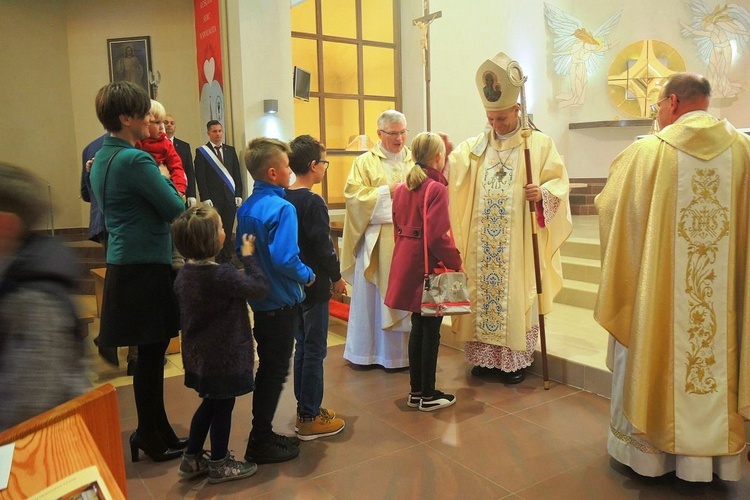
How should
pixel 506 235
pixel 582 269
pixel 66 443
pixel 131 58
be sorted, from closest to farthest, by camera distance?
1. pixel 66 443
2. pixel 506 235
3. pixel 582 269
4. pixel 131 58

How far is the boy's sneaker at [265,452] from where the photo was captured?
2682 millimetres

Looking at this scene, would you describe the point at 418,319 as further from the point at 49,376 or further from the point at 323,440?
the point at 49,376

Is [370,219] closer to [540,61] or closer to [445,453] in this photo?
[445,453]

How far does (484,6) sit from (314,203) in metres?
6.32

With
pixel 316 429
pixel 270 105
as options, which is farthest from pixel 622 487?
pixel 270 105

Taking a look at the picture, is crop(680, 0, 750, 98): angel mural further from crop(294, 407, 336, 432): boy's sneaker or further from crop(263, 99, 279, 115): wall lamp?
crop(294, 407, 336, 432): boy's sneaker

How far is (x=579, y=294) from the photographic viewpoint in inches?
201

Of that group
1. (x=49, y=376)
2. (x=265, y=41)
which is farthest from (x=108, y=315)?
(x=265, y=41)

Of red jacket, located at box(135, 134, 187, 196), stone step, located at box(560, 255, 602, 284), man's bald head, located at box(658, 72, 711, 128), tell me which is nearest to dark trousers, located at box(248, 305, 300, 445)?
red jacket, located at box(135, 134, 187, 196)

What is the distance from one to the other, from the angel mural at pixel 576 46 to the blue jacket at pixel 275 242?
748 centimetres

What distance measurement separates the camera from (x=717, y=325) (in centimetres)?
232

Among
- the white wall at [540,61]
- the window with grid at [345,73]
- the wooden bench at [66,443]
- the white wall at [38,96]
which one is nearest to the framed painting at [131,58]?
the white wall at [38,96]

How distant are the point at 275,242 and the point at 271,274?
15cm

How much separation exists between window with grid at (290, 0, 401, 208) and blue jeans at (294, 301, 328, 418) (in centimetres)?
564
